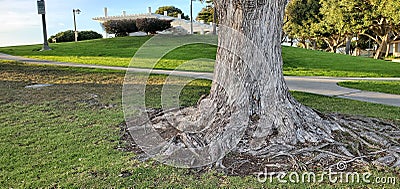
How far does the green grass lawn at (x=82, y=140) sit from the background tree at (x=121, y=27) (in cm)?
1614

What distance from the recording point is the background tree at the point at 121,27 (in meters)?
23.5

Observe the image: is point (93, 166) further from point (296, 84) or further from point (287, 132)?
point (296, 84)

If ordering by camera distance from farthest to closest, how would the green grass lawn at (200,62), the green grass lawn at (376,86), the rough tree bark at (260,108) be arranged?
the green grass lawn at (200,62) → the green grass lawn at (376,86) → the rough tree bark at (260,108)

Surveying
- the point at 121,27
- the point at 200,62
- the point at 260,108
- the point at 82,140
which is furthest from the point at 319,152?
the point at 121,27

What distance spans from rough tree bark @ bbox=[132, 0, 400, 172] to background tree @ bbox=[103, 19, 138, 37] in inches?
803

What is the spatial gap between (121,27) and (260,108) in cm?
2135

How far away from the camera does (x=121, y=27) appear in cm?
2367

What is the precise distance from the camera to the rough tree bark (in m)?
3.67

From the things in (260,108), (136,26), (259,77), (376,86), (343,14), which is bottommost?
(376,86)

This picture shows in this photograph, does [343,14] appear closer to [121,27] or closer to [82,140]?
[121,27]

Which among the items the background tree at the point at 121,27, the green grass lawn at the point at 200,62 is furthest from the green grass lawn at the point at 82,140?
the background tree at the point at 121,27

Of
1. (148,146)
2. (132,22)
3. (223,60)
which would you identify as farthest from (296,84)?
(132,22)

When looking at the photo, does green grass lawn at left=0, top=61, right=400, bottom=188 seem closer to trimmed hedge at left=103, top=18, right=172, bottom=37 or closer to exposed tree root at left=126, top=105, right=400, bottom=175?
exposed tree root at left=126, top=105, right=400, bottom=175

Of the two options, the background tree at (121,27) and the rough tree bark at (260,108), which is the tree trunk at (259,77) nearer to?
the rough tree bark at (260,108)
